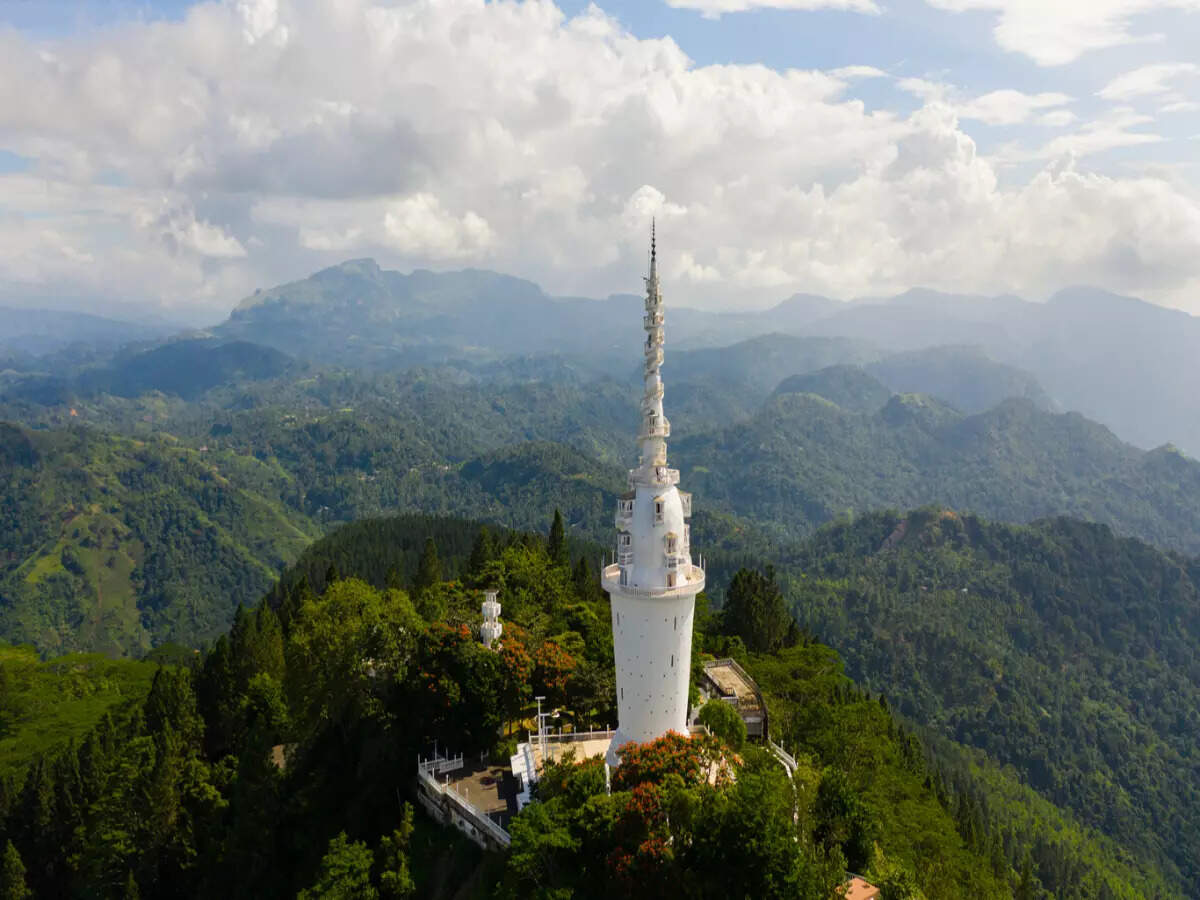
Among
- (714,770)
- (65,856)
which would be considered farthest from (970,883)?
(65,856)

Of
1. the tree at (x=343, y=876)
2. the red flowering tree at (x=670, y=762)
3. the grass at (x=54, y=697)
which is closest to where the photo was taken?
the red flowering tree at (x=670, y=762)

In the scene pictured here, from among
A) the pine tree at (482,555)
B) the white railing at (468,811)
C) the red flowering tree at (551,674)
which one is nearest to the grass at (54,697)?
the pine tree at (482,555)

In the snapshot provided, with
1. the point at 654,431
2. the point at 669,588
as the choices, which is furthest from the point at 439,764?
the point at 654,431

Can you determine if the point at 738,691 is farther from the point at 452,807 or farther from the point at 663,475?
the point at 663,475

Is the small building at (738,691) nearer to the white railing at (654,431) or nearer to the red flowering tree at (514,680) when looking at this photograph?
the red flowering tree at (514,680)

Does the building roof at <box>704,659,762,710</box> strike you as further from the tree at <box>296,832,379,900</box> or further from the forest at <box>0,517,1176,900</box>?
the tree at <box>296,832,379,900</box>

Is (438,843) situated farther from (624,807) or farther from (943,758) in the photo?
(943,758)
